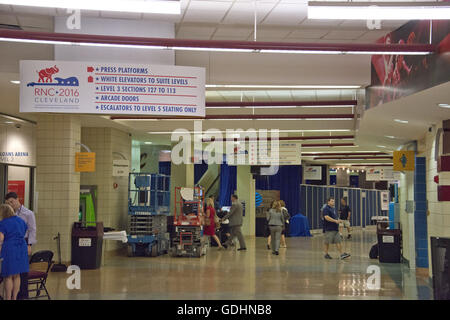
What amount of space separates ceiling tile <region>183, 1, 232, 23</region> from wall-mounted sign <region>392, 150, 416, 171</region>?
19.1ft

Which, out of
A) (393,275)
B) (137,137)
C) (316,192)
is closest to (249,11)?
(393,275)

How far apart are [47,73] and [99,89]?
0.79 m

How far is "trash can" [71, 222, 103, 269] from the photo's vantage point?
1212 cm

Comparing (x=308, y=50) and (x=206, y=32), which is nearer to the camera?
(x=308, y=50)

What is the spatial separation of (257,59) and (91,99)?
311 centimetres

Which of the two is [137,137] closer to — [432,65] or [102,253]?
[102,253]

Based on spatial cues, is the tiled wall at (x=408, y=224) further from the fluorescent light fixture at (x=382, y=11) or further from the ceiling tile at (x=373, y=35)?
the fluorescent light fixture at (x=382, y=11)

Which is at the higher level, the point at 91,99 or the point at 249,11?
the point at 249,11

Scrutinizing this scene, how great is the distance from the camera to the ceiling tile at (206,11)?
8500mm

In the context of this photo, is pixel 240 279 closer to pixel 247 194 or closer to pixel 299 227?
pixel 247 194

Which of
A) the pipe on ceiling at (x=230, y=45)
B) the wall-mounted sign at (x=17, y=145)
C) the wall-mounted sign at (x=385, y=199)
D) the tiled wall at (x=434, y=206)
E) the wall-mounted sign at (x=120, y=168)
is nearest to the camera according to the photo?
the pipe on ceiling at (x=230, y=45)

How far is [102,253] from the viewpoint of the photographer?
1349 centimetres

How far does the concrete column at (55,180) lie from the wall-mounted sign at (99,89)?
3840 mm

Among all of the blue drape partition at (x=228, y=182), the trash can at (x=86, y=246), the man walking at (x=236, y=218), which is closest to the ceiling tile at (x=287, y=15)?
the trash can at (x=86, y=246)
